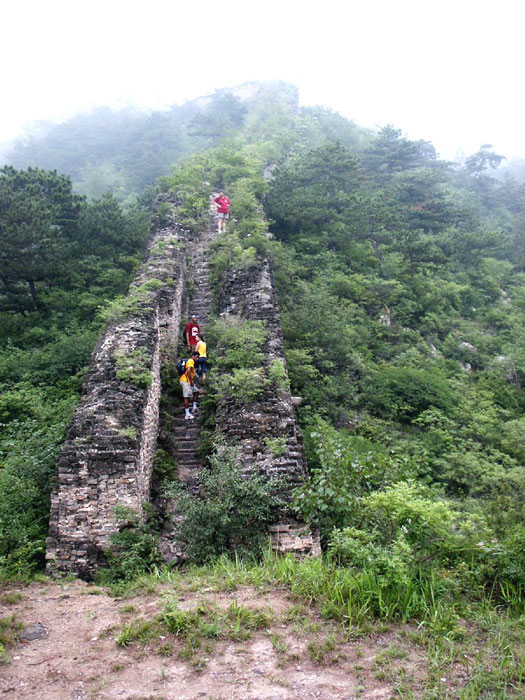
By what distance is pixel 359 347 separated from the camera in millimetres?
13617

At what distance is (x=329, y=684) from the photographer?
368 centimetres

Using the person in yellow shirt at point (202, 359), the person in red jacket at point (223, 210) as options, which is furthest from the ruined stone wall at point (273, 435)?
the person in red jacket at point (223, 210)

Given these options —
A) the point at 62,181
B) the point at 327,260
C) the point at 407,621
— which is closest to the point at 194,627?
the point at 407,621

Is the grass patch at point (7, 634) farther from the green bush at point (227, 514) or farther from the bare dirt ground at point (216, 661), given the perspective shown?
the green bush at point (227, 514)

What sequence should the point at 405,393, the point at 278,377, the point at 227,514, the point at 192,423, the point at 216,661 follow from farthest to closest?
the point at 405,393 < the point at 192,423 < the point at 278,377 < the point at 227,514 < the point at 216,661

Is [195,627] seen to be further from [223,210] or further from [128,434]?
[223,210]

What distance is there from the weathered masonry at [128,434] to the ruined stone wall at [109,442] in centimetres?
2

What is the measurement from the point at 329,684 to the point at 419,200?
23.9 m

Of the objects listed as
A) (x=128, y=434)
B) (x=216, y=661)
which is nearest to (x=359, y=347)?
(x=128, y=434)

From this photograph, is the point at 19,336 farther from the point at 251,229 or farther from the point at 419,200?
the point at 419,200

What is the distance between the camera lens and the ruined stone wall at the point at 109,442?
22.1 feet

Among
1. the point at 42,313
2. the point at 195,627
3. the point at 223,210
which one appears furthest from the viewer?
the point at 223,210

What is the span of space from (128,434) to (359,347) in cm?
830

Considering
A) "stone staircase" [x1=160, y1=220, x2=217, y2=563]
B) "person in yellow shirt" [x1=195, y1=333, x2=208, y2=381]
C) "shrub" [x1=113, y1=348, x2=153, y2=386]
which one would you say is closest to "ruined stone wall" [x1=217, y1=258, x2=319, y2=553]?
"stone staircase" [x1=160, y1=220, x2=217, y2=563]
